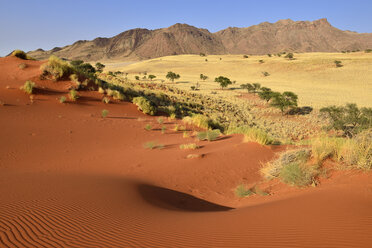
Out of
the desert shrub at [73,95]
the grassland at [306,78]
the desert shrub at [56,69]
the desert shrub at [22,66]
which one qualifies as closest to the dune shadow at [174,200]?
the desert shrub at [73,95]

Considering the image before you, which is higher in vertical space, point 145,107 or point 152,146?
point 145,107

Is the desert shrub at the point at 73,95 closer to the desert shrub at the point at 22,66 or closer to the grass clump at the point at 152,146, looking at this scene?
the desert shrub at the point at 22,66

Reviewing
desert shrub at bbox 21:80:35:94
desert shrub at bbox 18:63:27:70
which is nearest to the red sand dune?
desert shrub at bbox 21:80:35:94

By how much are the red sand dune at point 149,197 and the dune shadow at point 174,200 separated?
0.03m

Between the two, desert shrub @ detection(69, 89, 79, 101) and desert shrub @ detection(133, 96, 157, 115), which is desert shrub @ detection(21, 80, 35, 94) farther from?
desert shrub @ detection(133, 96, 157, 115)

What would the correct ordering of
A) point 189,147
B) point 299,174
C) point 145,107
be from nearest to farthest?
point 299,174 → point 189,147 → point 145,107

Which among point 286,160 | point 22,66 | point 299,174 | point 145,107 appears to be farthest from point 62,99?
point 299,174

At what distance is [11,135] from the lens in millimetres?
11383

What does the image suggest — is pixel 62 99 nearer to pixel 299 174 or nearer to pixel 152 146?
pixel 152 146

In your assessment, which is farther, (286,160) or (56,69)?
(56,69)

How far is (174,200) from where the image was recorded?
21.3 ft

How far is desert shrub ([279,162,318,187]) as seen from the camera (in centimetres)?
591

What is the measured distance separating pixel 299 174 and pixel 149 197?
3908mm

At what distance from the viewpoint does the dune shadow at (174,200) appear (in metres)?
5.91
